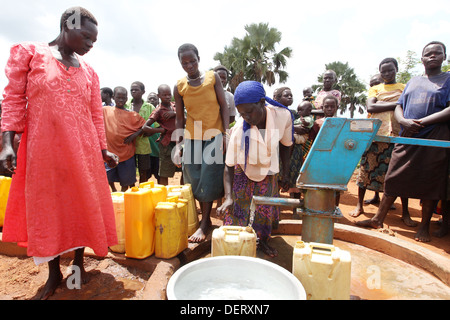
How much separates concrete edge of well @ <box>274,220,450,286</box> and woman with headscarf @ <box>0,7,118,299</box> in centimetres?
187

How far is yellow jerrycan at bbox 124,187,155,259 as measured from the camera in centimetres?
206

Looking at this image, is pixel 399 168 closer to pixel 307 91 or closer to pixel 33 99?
pixel 307 91

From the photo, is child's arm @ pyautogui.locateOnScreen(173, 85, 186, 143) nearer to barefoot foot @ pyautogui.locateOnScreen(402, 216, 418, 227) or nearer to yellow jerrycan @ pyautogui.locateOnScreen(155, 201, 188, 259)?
yellow jerrycan @ pyautogui.locateOnScreen(155, 201, 188, 259)

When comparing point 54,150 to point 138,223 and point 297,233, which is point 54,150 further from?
point 297,233

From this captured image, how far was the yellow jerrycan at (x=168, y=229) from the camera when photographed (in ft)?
6.91

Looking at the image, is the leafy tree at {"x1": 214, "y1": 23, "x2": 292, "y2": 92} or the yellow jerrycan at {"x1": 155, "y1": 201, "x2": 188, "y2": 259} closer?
the yellow jerrycan at {"x1": 155, "y1": 201, "x2": 188, "y2": 259}

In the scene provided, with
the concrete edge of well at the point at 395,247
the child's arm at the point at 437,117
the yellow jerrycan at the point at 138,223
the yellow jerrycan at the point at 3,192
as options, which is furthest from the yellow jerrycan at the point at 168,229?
the child's arm at the point at 437,117

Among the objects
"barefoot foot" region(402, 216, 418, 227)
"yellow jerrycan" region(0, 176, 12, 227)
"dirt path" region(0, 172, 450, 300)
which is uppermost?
"yellow jerrycan" region(0, 176, 12, 227)

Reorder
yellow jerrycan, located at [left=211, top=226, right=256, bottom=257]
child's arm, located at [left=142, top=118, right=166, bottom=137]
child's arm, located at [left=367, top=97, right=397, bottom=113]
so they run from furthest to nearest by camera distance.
Result: child's arm, located at [left=142, top=118, right=166, bottom=137] < child's arm, located at [left=367, top=97, right=397, bottom=113] < yellow jerrycan, located at [left=211, top=226, right=256, bottom=257]

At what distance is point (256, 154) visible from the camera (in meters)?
2.20

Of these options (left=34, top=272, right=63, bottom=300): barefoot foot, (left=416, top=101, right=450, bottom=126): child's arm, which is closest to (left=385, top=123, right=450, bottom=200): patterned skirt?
(left=416, top=101, right=450, bottom=126): child's arm

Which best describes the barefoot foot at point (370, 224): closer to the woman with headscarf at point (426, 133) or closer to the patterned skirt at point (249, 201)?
the woman with headscarf at point (426, 133)

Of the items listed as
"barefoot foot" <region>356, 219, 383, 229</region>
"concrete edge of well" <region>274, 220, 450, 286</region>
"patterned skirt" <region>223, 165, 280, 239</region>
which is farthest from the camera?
"barefoot foot" <region>356, 219, 383, 229</region>

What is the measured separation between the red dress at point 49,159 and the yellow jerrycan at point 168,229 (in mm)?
413
